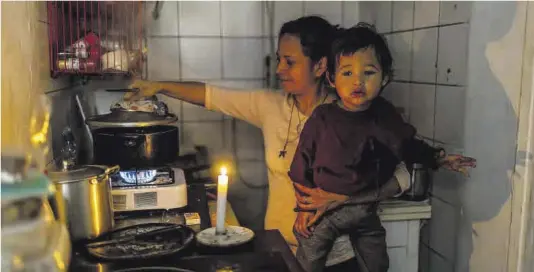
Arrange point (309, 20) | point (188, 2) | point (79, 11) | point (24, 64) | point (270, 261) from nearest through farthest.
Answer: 1. point (24, 64)
2. point (270, 261)
3. point (309, 20)
4. point (79, 11)
5. point (188, 2)

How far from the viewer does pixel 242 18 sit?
71.1 inches

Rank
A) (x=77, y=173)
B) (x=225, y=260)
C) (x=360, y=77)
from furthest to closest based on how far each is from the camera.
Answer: (x=360, y=77), (x=77, y=173), (x=225, y=260)

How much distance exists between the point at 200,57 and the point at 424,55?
778 millimetres

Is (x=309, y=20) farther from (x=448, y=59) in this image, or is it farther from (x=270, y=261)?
(x=270, y=261)

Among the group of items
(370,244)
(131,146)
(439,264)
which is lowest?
(439,264)

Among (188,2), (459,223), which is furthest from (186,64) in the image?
(459,223)

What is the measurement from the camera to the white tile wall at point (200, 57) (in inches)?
70.5

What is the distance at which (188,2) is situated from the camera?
1767mm

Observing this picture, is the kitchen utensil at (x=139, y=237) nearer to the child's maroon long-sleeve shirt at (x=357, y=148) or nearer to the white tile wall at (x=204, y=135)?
the child's maroon long-sleeve shirt at (x=357, y=148)

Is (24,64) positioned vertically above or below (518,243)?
above

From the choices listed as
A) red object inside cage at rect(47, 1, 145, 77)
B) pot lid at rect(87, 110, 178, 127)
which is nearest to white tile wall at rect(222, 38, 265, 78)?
red object inside cage at rect(47, 1, 145, 77)

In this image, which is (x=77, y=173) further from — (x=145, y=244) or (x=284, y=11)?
(x=284, y=11)

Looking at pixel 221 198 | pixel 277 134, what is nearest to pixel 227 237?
pixel 221 198

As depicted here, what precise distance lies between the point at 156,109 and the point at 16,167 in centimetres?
107
